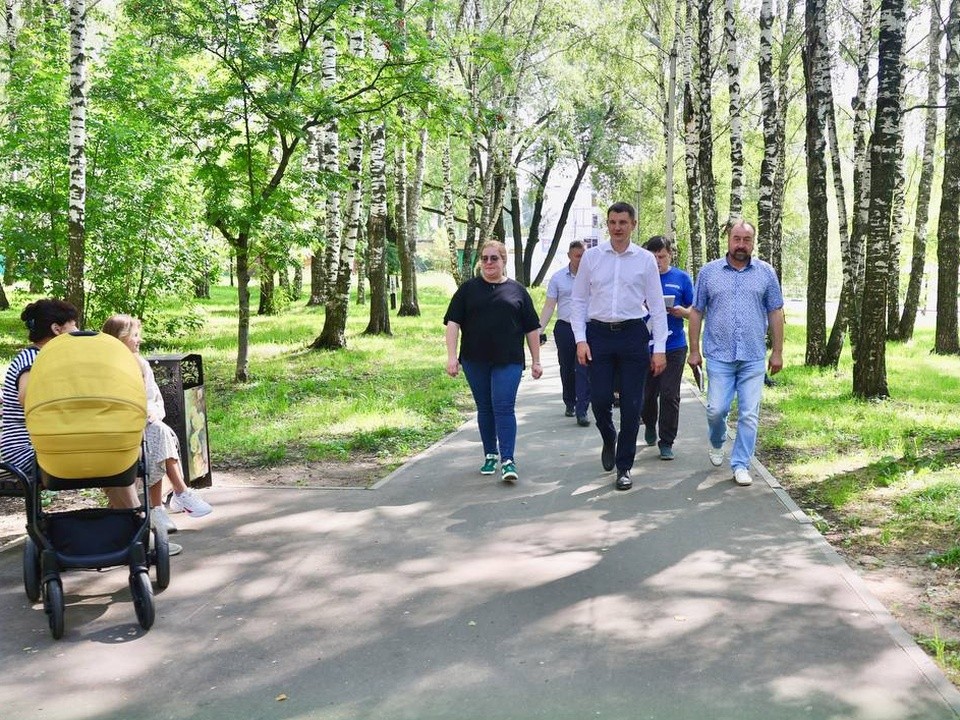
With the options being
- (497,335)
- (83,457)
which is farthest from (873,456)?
(83,457)

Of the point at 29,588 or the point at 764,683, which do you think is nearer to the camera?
the point at 764,683

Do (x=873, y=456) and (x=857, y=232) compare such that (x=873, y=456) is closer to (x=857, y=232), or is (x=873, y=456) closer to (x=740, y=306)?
(x=740, y=306)

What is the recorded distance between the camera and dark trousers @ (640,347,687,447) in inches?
349

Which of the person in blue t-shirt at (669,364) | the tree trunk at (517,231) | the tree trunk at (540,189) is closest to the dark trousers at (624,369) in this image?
the person in blue t-shirt at (669,364)

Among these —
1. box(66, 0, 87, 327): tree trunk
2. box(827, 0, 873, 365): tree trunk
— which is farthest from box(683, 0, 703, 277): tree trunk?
box(66, 0, 87, 327): tree trunk

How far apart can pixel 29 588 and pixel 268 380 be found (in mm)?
10069

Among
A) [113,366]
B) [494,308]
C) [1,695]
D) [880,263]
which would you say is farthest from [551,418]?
[1,695]

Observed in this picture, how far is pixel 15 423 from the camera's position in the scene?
18.6 feet

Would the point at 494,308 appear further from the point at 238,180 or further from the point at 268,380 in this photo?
the point at 268,380

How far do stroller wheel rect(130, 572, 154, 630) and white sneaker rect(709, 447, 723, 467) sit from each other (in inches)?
208

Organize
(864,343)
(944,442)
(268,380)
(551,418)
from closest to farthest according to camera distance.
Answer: (944,442) → (551,418) → (864,343) → (268,380)

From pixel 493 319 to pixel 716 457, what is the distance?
237 cm

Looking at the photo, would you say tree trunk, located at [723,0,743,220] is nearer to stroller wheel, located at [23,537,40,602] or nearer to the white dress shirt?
the white dress shirt

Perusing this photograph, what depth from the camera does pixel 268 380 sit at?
1507 centimetres
